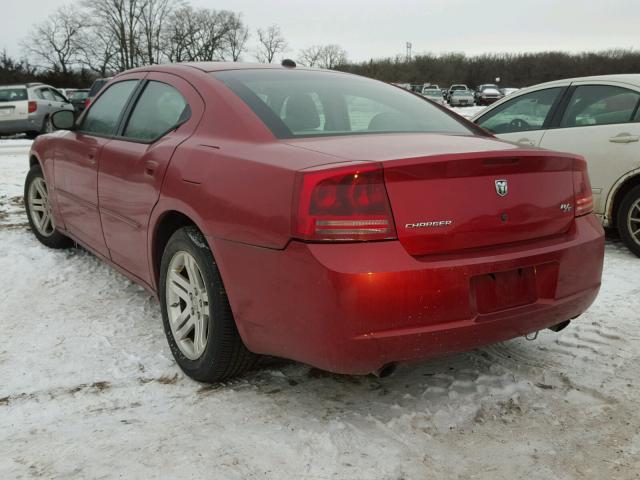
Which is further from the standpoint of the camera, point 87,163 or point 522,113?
point 522,113

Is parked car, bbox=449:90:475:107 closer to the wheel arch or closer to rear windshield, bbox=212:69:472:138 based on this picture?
the wheel arch

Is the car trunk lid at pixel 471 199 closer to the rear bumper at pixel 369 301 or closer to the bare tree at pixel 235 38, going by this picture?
the rear bumper at pixel 369 301

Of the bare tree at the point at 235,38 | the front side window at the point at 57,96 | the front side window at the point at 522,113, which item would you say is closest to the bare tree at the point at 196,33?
the bare tree at the point at 235,38

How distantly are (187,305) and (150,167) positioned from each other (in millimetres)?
730

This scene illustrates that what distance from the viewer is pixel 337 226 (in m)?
2.12

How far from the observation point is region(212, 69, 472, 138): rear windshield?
2768mm

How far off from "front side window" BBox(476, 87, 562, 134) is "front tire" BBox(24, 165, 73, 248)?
4121mm

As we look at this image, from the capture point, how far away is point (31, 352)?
124 inches

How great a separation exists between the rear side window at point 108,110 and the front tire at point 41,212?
0.92 metres

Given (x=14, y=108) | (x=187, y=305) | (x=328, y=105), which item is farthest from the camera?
(x=14, y=108)

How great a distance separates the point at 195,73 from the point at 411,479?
7.26 ft

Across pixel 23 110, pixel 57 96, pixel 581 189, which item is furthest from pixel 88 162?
pixel 57 96

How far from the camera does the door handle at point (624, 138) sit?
498cm

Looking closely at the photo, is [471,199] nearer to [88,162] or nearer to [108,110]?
[88,162]
